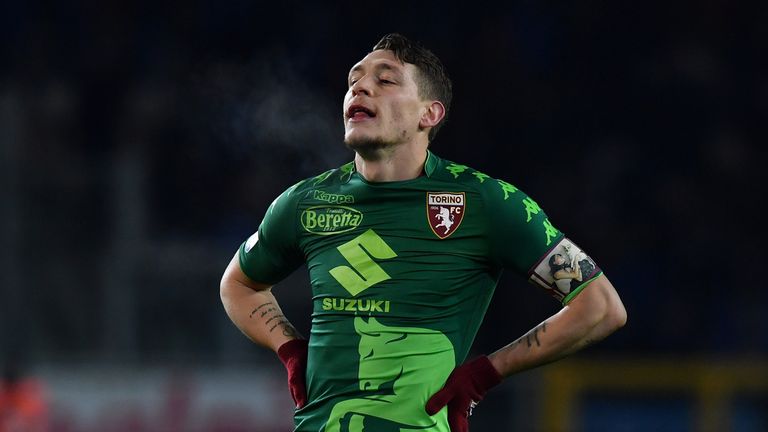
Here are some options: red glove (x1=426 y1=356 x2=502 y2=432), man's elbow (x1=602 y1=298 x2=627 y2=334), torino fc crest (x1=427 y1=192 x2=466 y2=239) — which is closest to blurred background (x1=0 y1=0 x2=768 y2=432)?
torino fc crest (x1=427 y1=192 x2=466 y2=239)

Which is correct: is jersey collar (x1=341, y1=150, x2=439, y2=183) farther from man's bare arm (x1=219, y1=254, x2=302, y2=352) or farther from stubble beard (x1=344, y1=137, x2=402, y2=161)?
man's bare arm (x1=219, y1=254, x2=302, y2=352)

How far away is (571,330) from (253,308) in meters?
1.02

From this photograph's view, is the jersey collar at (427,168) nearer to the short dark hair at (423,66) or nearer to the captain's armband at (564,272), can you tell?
the short dark hair at (423,66)

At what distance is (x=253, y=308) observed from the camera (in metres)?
4.05

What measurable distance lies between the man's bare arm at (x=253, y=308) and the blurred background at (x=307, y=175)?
15.0 feet

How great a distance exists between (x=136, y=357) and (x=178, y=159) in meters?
1.90

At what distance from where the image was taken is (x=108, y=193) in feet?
28.2

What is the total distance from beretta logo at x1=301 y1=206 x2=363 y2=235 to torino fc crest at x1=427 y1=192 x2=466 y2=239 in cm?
21

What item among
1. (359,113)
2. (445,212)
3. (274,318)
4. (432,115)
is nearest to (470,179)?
(445,212)

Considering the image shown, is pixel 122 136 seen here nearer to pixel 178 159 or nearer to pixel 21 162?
pixel 178 159

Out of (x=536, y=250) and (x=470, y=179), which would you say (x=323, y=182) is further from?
(x=536, y=250)

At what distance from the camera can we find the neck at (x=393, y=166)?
3.75 metres

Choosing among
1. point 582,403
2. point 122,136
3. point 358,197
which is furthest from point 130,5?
point 358,197

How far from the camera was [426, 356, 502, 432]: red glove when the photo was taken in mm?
3500
